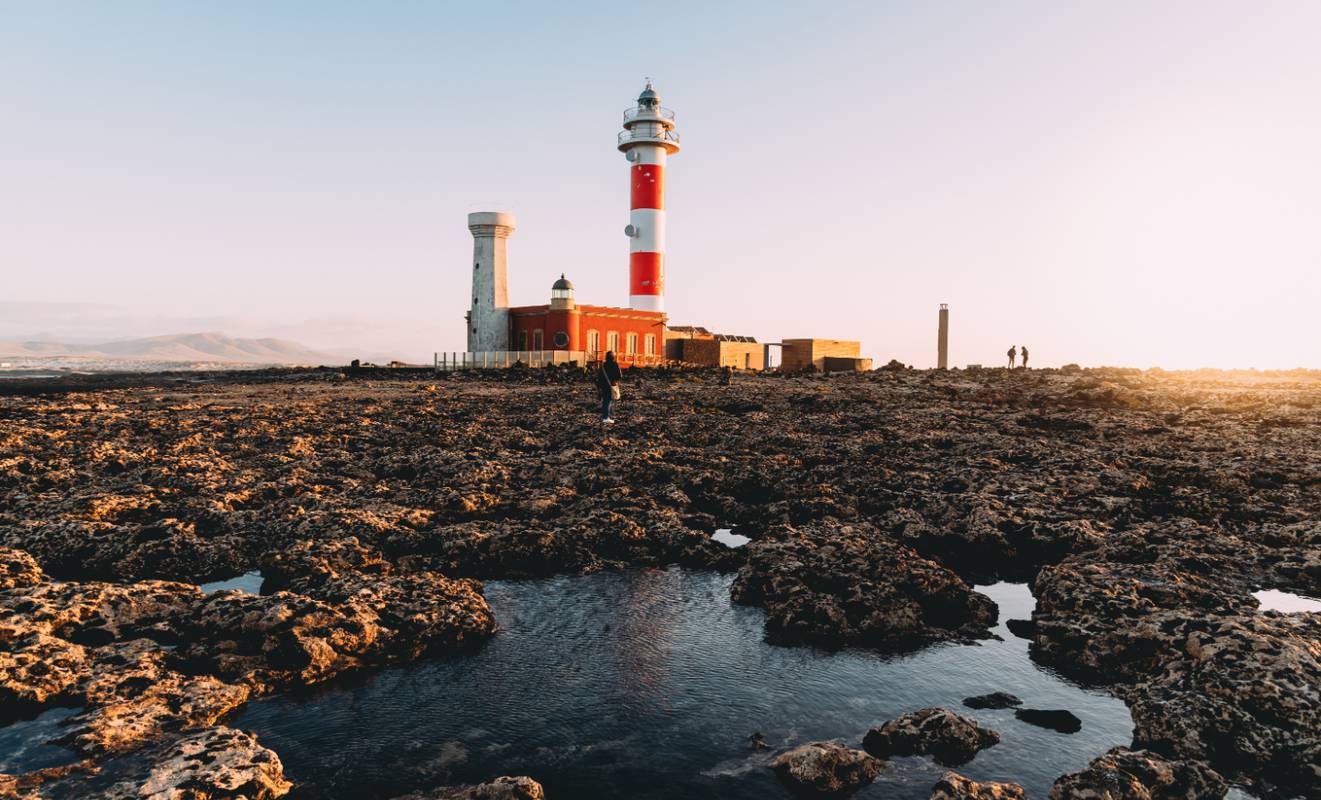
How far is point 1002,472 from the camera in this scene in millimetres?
11953

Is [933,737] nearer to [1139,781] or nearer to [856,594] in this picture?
[1139,781]

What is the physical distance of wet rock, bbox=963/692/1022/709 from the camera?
611 centimetres

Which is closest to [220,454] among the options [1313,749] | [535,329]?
[1313,749]

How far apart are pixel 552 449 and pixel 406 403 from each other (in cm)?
866

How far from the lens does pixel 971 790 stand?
4.55 meters

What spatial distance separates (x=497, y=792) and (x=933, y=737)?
3.01 metres

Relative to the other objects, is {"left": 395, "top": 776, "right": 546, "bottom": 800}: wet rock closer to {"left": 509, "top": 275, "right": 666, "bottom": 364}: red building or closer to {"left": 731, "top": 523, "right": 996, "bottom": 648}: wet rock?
{"left": 731, "top": 523, "right": 996, "bottom": 648}: wet rock

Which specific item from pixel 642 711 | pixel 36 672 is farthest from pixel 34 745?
pixel 642 711

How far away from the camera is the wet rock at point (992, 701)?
6.11 meters

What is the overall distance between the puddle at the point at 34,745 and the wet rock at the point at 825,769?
15.5 ft

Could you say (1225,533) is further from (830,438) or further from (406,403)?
(406,403)

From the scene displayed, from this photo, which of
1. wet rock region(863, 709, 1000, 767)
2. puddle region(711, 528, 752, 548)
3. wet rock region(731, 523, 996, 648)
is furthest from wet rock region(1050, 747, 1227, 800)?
puddle region(711, 528, 752, 548)

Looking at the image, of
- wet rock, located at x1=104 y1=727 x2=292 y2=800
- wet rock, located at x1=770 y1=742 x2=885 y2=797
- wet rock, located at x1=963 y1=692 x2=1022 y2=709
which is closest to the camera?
wet rock, located at x1=104 y1=727 x2=292 y2=800

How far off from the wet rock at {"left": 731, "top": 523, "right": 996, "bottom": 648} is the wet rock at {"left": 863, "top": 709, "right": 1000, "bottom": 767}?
175cm
